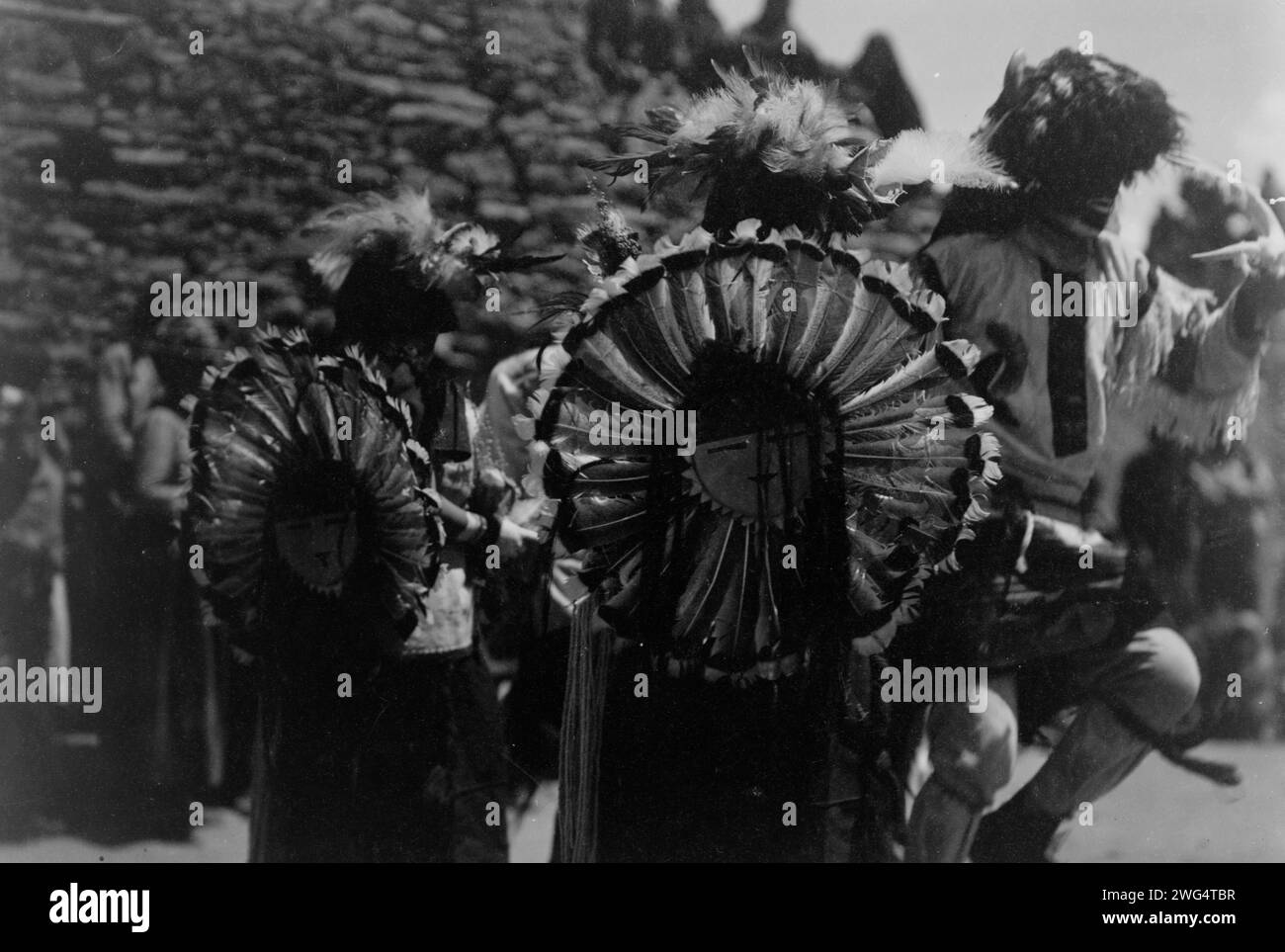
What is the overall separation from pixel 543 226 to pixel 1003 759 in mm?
1841

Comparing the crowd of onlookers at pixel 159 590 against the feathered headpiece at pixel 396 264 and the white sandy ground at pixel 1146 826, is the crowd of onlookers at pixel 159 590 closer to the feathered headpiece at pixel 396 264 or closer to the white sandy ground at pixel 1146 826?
the white sandy ground at pixel 1146 826

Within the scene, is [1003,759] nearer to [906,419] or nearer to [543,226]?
[906,419]

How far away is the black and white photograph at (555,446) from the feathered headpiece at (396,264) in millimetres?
13

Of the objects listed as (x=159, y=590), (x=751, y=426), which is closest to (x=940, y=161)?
(x=751, y=426)

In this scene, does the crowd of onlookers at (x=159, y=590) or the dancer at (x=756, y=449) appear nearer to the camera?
the dancer at (x=756, y=449)

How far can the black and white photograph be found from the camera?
119 inches

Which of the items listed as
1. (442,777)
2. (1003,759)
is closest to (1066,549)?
(1003,759)

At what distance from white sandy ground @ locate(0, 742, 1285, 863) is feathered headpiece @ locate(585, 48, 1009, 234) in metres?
1.53

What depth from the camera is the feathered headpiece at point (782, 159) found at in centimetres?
292

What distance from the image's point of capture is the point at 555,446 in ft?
9.68

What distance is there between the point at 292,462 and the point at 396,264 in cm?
58

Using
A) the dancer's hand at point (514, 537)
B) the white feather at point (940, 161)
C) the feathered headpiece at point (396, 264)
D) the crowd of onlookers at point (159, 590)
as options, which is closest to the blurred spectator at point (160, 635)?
the crowd of onlookers at point (159, 590)

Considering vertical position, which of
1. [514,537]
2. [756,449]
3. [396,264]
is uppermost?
[396,264]

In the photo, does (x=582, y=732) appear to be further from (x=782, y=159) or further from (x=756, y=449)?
(x=782, y=159)
